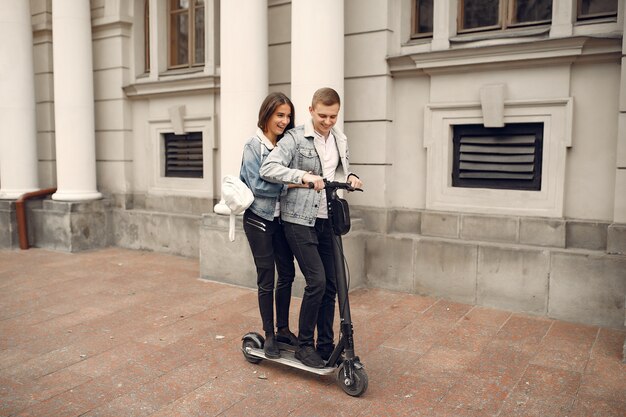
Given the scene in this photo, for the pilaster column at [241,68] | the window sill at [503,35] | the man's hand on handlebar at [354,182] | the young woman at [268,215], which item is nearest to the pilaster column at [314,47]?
the pilaster column at [241,68]

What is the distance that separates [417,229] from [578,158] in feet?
6.50

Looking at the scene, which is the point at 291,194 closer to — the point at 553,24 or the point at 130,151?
the point at 553,24

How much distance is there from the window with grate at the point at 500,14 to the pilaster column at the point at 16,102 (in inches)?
300

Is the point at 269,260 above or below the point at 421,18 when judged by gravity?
below

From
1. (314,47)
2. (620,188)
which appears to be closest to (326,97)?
(314,47)

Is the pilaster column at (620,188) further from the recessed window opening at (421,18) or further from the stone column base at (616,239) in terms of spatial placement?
the recessed window opening at (421,18)

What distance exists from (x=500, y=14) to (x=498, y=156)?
159cm

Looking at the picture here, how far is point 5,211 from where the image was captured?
10156mm

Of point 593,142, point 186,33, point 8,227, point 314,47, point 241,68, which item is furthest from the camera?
point 8,227

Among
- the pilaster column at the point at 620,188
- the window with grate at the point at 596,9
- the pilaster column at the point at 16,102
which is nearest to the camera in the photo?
the pilaster column at the point at 620,188

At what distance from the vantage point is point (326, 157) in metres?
4.38

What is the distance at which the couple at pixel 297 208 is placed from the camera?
4.21 m

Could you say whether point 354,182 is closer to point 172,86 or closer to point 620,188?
point 620,188

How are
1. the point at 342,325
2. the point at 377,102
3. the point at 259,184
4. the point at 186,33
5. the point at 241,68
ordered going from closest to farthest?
the point at 342,325 < the point at 259,184 < the point at 377,102 < the point at 241,68 < the point at 186,33
